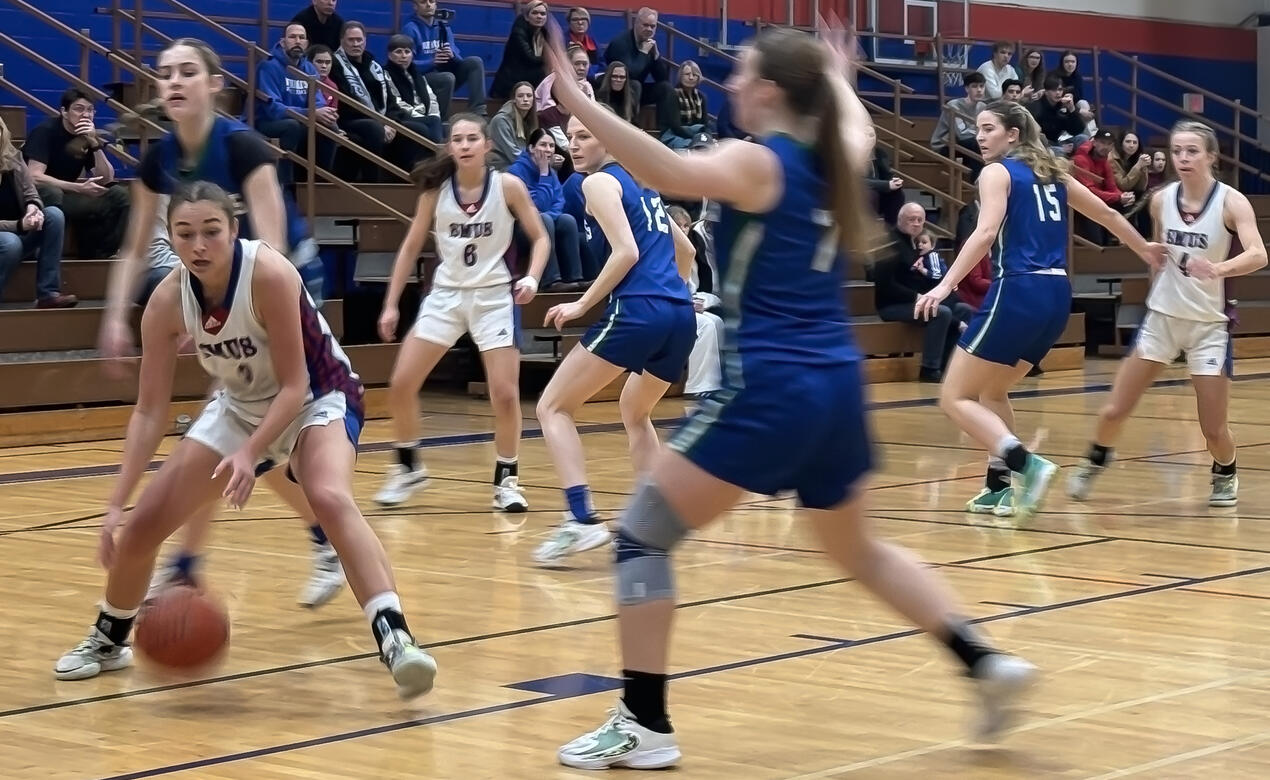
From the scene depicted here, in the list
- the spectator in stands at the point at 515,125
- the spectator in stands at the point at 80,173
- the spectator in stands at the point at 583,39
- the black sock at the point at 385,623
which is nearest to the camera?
the black sock at the point at 385,623

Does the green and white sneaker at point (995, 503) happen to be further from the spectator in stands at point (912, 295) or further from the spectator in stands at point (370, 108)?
the spectator in stands at point (370, 108)

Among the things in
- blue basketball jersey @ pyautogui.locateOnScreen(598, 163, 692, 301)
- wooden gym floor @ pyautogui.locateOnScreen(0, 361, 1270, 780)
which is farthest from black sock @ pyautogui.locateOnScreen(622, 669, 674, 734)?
blue basketball jersey @ pyautogui.locateOnScreen(598, 163, 692, 301)

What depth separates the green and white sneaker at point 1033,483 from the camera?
754 cm

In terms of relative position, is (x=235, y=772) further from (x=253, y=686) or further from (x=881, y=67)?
(x=881, y=67)

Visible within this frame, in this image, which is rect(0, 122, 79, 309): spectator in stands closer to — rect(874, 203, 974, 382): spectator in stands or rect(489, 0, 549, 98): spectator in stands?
rect(489, 0, 549, 98): spectator in stands

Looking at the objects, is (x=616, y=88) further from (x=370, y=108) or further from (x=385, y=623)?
(x=385, y=623)

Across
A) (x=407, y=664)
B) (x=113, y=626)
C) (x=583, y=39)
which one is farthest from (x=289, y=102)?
(x=407, y=664)

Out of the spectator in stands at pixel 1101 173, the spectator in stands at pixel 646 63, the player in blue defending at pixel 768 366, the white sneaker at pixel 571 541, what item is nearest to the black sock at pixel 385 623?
the player in blue defending at pixel 768 366

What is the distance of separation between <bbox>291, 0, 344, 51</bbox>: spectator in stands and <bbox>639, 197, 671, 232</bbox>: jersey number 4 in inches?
314

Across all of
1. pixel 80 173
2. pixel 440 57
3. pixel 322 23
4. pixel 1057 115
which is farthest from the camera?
pixel 1057 115

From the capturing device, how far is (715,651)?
5160 mm

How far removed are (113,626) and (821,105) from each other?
7.90 feet

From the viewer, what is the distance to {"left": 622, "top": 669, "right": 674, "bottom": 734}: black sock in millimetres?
3903

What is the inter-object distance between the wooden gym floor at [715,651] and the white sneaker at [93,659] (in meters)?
0.06
